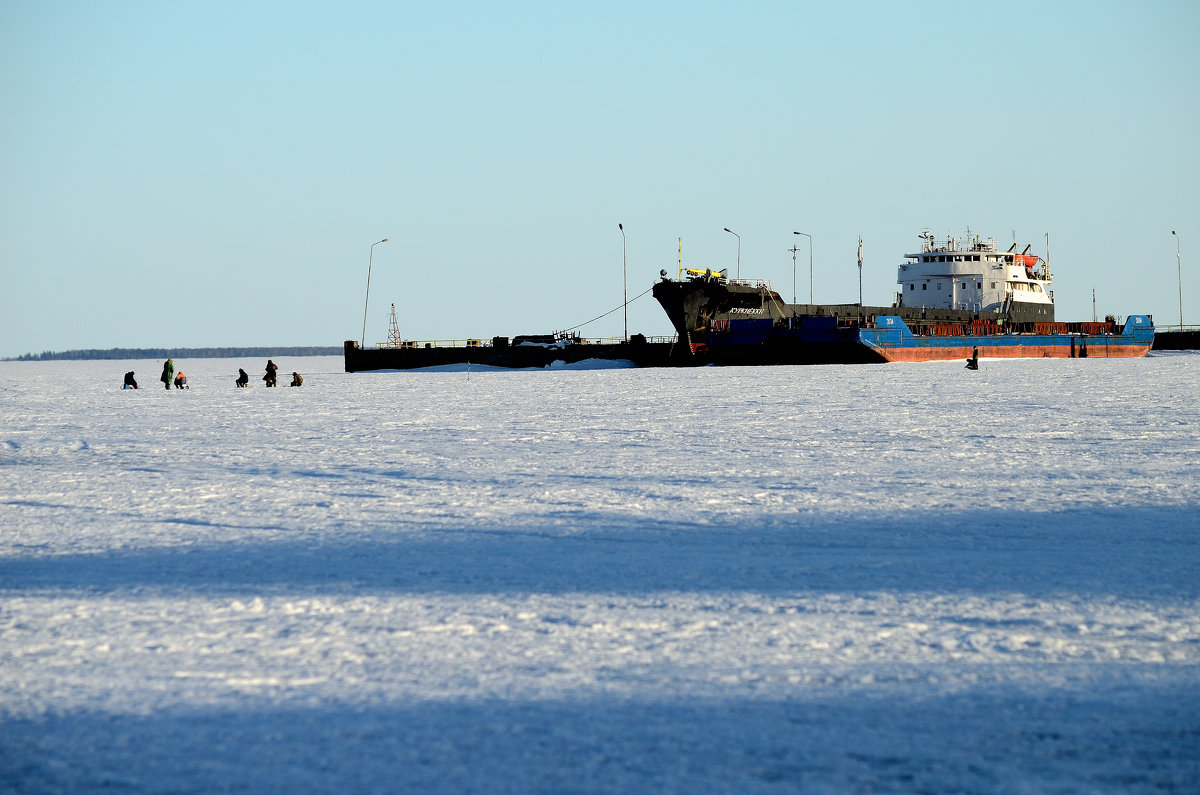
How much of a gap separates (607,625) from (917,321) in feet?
200

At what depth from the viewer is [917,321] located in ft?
207

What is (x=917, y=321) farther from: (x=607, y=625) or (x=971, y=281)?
(x=607, y=625)

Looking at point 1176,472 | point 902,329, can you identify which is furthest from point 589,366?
point 1176,472

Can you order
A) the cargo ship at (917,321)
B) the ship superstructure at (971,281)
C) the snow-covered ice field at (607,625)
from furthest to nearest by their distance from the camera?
1. the ship superstructure at (971,281)
2. the cargo ship at (917,321)
3. the snow-covered ice field at (607,625)

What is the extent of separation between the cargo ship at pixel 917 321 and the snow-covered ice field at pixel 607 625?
43946 millimetres

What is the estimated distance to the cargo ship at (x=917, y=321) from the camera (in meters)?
56.1

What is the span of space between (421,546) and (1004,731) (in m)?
4.61

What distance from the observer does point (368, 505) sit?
9578 mm

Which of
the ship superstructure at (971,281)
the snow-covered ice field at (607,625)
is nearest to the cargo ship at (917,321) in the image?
the ship superstructure at (971,281)

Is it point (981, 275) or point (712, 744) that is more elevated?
point (981, 275)

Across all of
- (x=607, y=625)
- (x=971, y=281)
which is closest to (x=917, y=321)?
(x=971, y=281)

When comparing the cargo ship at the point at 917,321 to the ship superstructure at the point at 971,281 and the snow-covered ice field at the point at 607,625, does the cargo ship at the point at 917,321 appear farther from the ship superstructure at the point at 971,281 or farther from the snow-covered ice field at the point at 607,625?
the snow-covered ice field at the point at 607,625

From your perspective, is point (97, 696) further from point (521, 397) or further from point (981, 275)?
point (981, 275)

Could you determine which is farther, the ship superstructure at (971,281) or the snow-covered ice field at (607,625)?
the ship superstructure at (971,281)
